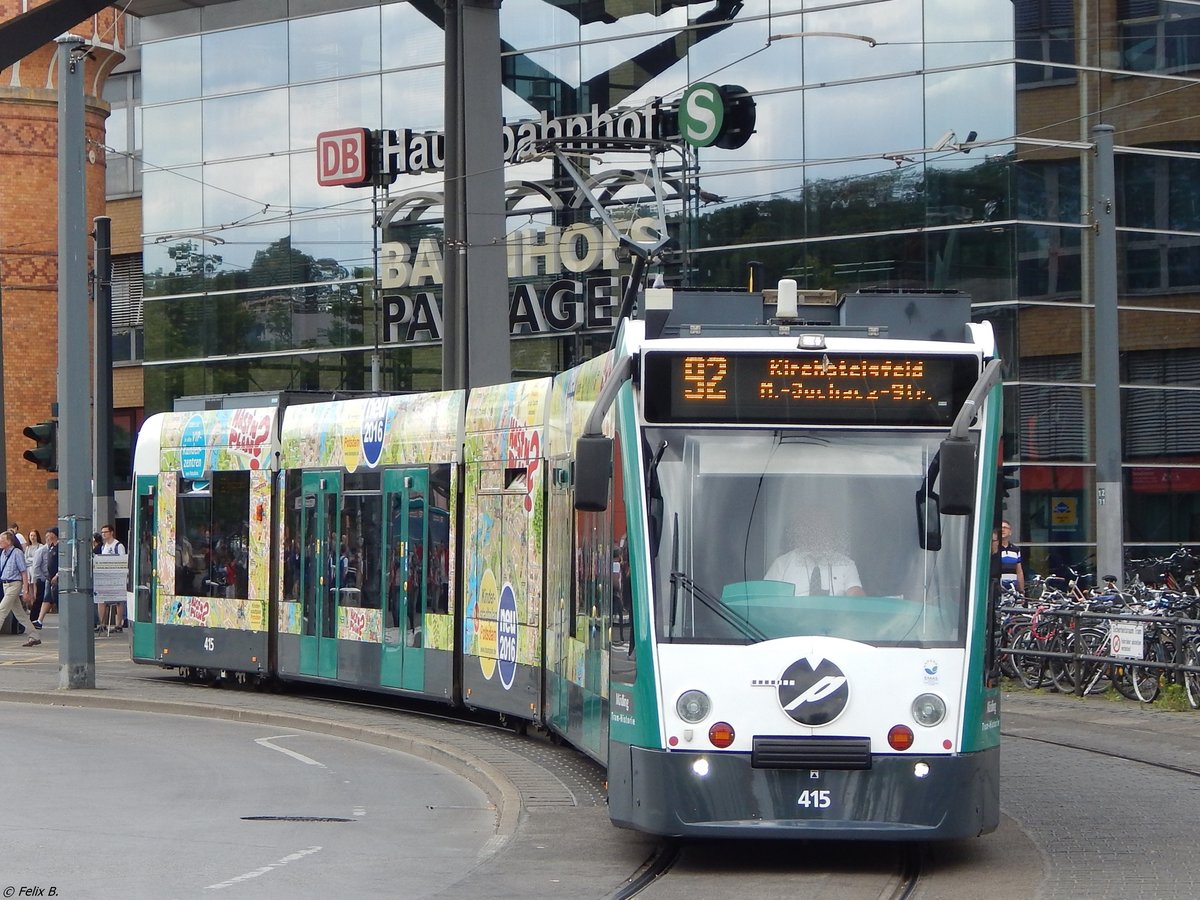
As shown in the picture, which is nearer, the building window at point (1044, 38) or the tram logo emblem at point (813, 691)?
the tram logo emblem at point (813, 691)

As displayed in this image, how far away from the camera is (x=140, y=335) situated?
46406 mm

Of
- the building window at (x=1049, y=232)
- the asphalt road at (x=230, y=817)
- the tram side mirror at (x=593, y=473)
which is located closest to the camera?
the tram side mirror at (x=593, y=473)

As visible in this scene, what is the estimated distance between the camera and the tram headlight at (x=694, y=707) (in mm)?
9203

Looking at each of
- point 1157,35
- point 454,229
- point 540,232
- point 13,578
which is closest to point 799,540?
point 454,229

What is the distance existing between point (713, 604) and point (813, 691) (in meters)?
0.65

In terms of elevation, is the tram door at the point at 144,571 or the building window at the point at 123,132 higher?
the building window at the point at 123,132

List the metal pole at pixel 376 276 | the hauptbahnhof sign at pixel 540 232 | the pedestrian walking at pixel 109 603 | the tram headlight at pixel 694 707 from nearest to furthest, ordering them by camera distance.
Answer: the tram headlight at pixel 694 707, the pedestrian walking at pixel 109 603, the hauptbahnhof sign at pixel 540 232, the metal pole at pixel 376 276

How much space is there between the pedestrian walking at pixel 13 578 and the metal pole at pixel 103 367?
15.5 feet

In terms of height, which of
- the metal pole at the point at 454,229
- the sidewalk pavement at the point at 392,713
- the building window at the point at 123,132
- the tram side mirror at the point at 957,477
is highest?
the building window at the point at 123,132

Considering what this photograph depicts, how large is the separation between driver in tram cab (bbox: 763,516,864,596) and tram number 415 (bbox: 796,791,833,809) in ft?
3.16

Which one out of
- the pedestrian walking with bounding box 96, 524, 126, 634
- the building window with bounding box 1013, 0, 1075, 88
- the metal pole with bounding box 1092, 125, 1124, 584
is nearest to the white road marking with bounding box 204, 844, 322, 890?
the metal pole with bounding box 1092, 125, 1124, 584

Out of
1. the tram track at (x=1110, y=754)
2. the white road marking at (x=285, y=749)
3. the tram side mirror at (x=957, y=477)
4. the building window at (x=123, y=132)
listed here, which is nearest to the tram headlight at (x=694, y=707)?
the tram side mirror at (x=957, y=477)

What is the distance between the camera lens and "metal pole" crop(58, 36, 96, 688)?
1983cm

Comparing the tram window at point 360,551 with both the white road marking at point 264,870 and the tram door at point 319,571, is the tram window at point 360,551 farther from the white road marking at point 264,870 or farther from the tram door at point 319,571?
the white road marking at point 264,870
